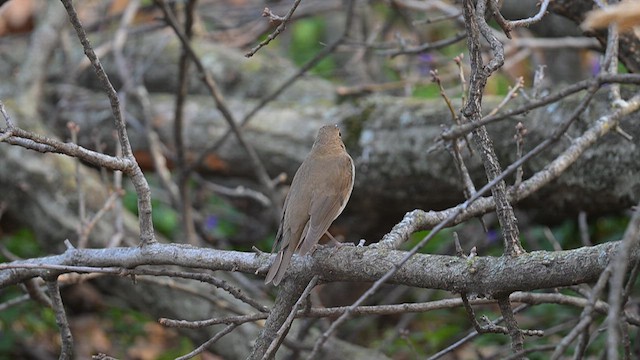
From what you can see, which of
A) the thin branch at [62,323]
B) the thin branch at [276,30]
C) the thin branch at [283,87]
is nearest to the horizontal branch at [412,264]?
the thin branch at [62,323]

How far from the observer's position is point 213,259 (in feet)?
9.39

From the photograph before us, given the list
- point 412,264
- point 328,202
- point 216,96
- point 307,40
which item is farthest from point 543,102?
point 307,40

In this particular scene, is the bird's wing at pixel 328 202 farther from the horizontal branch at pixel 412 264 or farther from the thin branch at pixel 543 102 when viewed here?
the thin branch at pixel 543 102

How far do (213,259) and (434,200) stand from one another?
218 cm

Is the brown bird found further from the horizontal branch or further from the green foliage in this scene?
the green foliage

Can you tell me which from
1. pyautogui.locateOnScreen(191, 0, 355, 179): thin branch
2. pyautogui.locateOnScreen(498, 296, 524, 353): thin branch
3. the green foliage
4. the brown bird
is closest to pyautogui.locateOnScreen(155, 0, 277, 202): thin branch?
pyautogui.locateOnScreen(191, 0, 355, 179): thin branch

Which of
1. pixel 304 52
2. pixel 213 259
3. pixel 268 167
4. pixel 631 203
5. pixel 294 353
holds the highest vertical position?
pixel 304 52

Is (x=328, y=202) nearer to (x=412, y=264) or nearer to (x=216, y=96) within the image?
(x=412, y=264)

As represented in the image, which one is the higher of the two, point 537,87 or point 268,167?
point 268,167

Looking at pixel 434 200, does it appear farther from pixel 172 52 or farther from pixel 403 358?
pixel 172 52

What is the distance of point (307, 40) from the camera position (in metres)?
9.70

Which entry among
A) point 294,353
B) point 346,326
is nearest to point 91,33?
point 346,326

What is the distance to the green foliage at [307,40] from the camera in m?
9.38

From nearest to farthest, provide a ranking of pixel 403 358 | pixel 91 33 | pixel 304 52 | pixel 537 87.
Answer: pixel 537 87 → pixel 403 358 → pixel 91 33 → pixel 304 52
